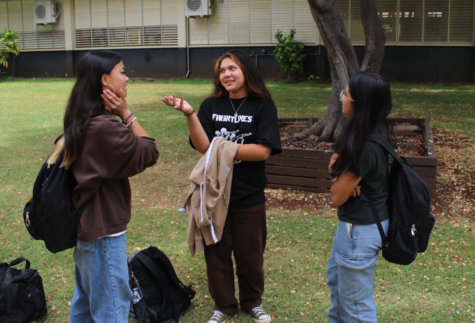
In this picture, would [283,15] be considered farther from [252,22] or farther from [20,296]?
[20,296]

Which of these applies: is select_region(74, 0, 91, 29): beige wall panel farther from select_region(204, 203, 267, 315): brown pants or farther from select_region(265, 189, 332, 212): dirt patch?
select_region(204, 203, 267, 315): brown pants

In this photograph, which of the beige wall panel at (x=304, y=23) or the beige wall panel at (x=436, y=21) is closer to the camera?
the beige wall panel at (x=436, y=21)

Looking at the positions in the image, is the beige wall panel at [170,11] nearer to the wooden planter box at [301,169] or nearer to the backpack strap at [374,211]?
the wooden planter box at [301,169]

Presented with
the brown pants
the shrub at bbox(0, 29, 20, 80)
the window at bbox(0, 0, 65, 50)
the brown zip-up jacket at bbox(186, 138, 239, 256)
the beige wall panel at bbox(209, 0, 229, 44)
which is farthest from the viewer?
the window at bbox(0, 0, 65, 50)

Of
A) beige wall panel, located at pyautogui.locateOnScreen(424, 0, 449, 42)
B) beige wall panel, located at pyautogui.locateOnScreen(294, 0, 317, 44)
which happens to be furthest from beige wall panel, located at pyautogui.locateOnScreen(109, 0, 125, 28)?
beige wall panel, located at pyautogui.locateOnScreen(424, 0, 449, 42)

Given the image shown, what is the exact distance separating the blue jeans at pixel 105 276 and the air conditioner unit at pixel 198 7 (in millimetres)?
17108

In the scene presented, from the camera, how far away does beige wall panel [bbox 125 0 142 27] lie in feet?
65.2

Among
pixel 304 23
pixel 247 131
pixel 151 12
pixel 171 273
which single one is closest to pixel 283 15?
pixel 304 23

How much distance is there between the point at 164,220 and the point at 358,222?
10.0ft

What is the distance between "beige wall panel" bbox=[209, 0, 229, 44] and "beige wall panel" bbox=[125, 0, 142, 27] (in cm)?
353

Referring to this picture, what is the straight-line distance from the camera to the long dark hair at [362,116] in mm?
2203

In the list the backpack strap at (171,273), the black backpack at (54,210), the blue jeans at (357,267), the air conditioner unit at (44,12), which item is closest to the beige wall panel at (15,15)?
the air conditioner unit at (44,12)

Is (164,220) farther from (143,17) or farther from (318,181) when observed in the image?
(143,17)

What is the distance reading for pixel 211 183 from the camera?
264 centimetres
